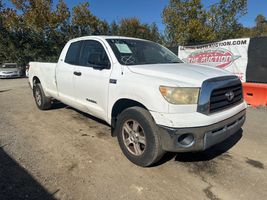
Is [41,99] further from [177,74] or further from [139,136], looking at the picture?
[177,74]

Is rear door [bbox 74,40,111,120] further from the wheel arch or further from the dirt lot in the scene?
the dirt lot

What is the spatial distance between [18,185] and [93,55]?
227 centimetres

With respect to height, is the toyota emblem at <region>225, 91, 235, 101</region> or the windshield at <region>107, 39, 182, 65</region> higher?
the windshield at <region>107, 39, 182, 65</region>

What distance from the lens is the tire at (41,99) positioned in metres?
6.71

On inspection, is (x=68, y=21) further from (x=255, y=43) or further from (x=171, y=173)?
Answer: (x=171, y=173)

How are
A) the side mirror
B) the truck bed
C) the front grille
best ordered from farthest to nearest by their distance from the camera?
the truck bed < the side mirror < the front grille

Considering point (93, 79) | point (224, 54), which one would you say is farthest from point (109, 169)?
point (224, 54)

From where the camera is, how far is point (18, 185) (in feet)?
10.3

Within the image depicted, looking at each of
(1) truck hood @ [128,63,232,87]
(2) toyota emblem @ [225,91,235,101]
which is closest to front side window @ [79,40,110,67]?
(1) truck hood @ [128,63,232,87]

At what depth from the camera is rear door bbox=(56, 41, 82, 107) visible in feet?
16.6

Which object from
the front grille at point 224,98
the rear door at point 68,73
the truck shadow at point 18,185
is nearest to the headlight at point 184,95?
the front grille at point 224,98

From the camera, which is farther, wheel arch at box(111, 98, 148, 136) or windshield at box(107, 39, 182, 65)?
windshield at box(107, 39, 182, 65)

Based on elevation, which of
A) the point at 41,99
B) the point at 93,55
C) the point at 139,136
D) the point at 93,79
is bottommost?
the point at 41,99

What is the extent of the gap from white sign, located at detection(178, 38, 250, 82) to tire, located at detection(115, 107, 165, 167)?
6.31 meters
